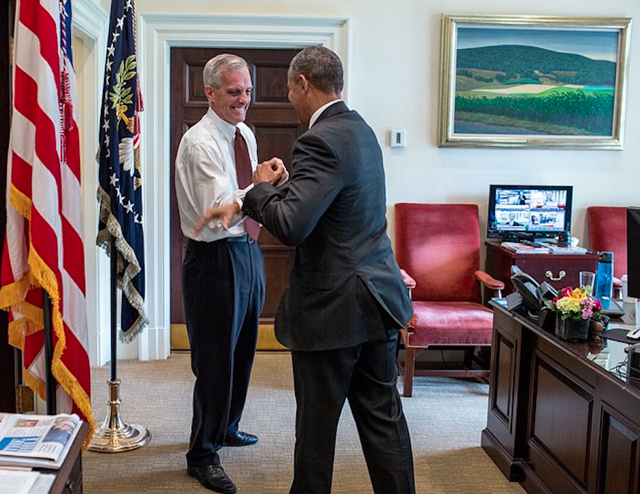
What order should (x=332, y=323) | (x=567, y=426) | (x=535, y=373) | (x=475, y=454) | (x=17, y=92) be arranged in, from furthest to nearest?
(x=475, y=454)
(x=535, y=373)
(x=567, y=426)
(x=17, y=92)
(x=332, y=323)

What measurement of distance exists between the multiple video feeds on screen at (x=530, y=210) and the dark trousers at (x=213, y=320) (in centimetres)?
210

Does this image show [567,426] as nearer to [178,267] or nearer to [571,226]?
[571,226]

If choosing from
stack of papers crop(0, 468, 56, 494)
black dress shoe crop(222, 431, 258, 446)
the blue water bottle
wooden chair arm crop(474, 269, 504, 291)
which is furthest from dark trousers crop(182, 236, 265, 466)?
wooden chair arm crop(474, 269, 504, 291)

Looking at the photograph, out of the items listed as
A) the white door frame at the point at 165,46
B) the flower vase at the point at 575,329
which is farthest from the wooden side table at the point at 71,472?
the white door frame at the point at 165,46

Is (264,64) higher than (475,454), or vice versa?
(264,64)

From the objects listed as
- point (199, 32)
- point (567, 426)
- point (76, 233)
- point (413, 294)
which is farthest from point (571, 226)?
point (76, 233)

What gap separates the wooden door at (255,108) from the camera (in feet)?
14.7

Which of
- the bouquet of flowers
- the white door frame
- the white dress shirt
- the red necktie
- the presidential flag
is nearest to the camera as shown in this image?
the bouquet of flowers

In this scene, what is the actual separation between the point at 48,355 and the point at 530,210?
3.01 metres

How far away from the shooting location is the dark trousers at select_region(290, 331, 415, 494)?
86.0 inches

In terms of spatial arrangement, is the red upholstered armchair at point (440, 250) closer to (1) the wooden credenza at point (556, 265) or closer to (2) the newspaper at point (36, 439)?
(1) the wooden credenza at point (556, 265)

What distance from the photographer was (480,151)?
14.8 ft

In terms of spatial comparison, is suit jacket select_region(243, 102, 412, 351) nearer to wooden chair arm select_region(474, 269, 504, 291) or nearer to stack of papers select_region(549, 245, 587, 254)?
wooden chair arm select_region(474, 269, 504, 291)

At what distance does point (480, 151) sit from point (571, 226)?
77 cm
